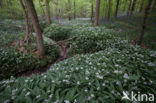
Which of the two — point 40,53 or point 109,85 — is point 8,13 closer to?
point 40,53

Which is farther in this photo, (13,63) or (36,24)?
(13,63)

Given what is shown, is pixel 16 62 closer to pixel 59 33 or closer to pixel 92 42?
pixel 92 42

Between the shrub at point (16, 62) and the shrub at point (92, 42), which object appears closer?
the shrub at point (16, 62)

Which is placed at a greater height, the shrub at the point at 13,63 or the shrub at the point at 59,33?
the shrub at the point at 59,33

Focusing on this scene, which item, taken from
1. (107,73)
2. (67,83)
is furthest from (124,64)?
(67,83)

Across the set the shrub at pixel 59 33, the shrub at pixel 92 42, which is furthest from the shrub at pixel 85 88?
the shrub at pixel 59 33

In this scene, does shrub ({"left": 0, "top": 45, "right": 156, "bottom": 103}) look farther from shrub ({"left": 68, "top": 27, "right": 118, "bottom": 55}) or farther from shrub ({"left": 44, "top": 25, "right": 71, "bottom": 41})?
shrub ({"left": 44, "top": 25, "right": 71, "bottom": 41})

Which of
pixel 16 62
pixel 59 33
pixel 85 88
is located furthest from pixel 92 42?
pixel 59 33

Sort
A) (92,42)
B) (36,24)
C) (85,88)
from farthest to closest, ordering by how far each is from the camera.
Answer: (92,42) < (36,24) < (85,88)

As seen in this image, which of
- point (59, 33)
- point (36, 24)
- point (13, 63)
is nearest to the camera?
point (36, 24)

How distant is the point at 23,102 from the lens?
170 cm

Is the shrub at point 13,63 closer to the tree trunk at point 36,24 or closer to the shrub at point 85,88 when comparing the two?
the tree trunk at point 36,24

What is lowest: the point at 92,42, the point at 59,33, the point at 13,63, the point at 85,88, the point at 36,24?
the point at 13,63

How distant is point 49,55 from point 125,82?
4832 millimetres
